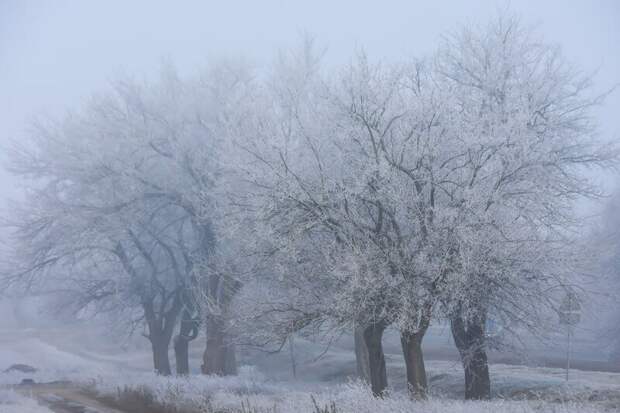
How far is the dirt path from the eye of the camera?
19219 millimetres

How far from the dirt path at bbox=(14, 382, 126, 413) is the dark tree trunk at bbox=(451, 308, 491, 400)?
9.44 m

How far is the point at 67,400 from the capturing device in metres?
22.0

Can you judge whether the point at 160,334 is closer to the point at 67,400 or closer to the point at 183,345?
the point at 183,345

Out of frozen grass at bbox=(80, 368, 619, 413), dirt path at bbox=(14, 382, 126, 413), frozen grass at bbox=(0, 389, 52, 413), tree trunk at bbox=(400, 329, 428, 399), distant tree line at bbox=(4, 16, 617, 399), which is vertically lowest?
dirt path at bbox=(14, 382, 126, 413)

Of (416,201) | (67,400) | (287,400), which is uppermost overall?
(416,201)

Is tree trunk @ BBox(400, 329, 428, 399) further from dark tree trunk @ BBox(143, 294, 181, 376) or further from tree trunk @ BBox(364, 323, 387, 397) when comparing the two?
dark tree trunk @ BBox(143, 294, 181, 376)

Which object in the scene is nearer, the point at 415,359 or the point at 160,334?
the point at 415,359

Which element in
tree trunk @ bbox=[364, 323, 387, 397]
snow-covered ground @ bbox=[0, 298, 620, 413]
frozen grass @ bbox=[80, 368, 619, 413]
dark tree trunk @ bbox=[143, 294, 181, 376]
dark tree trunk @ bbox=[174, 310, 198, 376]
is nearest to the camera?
frozen grass @ bbox=[80, 368, 619, 413]

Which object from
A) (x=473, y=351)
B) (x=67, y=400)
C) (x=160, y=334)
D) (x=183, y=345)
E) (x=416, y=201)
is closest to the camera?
(x=416, y=201)

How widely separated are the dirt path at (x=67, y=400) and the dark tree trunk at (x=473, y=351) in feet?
31.0

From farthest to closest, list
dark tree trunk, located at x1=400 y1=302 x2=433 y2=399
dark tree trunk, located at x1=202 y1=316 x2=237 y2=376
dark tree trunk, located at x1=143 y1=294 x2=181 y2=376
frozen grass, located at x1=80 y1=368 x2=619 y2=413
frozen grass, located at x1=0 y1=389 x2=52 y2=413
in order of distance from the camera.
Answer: dark tree trunk, located at x1=143 y1=294 x2=181 y2=376
dark tree trunk, located at x1=202 y1=316 x2=237 y2=376
frozen grass, located at x1=0 y1=389 x2=52 y2=413
dark tree trunk, located at x1=400 y1=302 x2=433 y2=399
frozen grass, located at x1=80 y1=368 x2=619 y2=413

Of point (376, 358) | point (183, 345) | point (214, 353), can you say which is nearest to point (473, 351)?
point (376, 358)

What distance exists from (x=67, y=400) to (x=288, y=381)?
1104cm

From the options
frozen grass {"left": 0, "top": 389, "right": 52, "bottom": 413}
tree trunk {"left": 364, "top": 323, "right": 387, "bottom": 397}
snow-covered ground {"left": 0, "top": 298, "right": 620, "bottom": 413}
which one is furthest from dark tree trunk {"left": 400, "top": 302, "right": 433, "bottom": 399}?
frozen grass {"left": 0, "top": 389, "right": 52, "bottom": 413}
